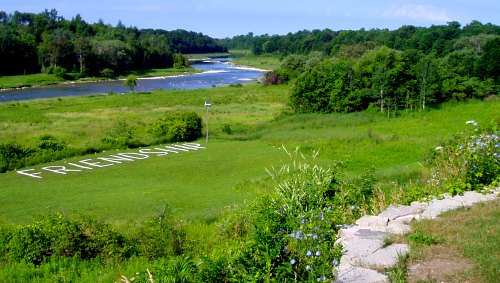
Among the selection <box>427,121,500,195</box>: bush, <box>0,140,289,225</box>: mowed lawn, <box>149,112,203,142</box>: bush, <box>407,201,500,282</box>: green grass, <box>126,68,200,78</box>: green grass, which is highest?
<box>427,121,500,195</box>: bush

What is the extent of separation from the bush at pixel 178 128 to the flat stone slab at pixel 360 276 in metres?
33.7

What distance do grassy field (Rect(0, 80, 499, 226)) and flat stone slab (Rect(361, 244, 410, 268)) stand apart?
15.5 feet

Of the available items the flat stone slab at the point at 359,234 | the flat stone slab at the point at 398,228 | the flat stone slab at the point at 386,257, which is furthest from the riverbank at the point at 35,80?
the flat stone slab at the point at 386,257

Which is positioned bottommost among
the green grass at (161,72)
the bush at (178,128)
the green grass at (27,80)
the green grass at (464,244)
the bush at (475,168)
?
the bush at (178,128)

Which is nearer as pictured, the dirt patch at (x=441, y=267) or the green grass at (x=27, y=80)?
the dirt patch at (x=441, y=267)

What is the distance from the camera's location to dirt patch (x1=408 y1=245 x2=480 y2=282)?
6.16 metres

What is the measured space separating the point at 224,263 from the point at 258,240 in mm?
521

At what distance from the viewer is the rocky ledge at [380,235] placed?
6.50 meters

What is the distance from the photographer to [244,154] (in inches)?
1303

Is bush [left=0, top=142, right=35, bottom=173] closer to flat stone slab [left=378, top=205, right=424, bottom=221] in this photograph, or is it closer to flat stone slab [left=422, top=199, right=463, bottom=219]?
flat stone slab [left=378, top=205, right=424, bottom=221]

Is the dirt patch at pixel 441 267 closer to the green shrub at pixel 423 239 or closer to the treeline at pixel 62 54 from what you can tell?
the green shrub at pixel 423 239

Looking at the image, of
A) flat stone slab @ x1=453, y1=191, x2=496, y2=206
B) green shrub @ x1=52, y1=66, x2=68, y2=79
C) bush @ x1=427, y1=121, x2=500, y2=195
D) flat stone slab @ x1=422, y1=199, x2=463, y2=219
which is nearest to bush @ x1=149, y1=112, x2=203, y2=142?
bush @ x1=427, y1=121, x2=500, y2=195

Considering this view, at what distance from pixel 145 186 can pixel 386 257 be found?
757 inches

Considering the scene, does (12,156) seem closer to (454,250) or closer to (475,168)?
(475,168)
